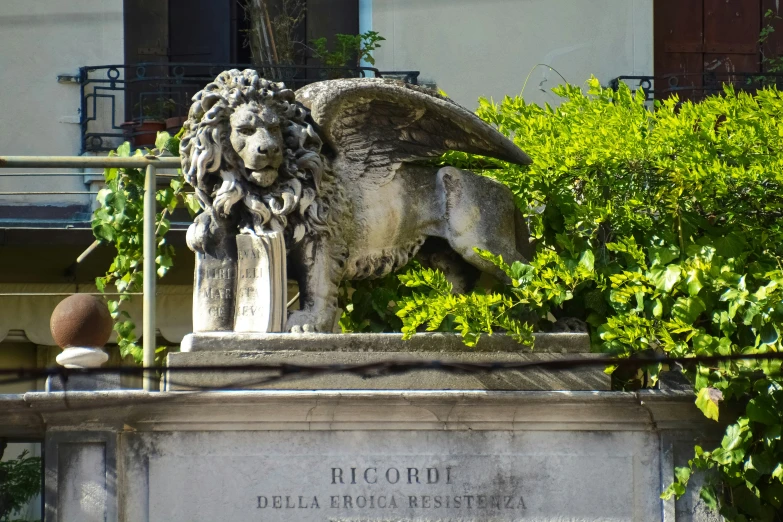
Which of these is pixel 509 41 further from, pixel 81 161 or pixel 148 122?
pixel 81 161

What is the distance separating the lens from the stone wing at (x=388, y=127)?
314 inches

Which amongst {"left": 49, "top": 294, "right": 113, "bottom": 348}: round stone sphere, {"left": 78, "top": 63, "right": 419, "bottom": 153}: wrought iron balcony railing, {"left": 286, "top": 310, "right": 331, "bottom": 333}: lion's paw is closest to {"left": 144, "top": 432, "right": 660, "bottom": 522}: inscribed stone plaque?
{"left": 286, "top": 310, "right": 331, "bottom": 333}: lion's paw

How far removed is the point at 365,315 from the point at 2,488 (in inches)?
76.0

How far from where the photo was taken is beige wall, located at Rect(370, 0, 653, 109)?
1242 cm

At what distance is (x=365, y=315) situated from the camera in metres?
8.51

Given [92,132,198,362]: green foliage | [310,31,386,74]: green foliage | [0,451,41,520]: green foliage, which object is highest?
[310,31,386,74]: green foliage

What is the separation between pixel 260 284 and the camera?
7672mm

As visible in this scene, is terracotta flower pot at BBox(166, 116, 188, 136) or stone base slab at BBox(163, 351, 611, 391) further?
terracotta flower pot at BBox(166, 116, 188, 136)

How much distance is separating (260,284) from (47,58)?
522 cm

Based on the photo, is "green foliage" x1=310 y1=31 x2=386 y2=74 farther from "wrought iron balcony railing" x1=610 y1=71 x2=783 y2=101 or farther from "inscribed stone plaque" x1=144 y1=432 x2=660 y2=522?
"inscribed stone plaque" x1=144 y1=432 x2=660 y2=522

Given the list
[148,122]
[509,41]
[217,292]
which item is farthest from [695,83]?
[217,292]

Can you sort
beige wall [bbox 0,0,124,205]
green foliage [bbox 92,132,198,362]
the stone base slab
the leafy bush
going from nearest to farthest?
the stone base slab
the leafy bush
green foliage [bbox 92,132,198,362]
beige wall [bbox 0,0,124,205]

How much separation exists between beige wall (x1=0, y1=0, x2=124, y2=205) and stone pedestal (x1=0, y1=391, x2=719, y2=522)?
490 cm

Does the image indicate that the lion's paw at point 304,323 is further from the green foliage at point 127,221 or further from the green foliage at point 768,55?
the green foliage at point 768,55
